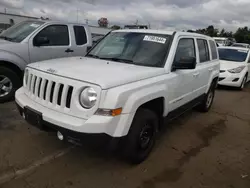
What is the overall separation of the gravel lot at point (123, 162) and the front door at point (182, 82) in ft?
2.28

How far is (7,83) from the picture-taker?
5.61 meters

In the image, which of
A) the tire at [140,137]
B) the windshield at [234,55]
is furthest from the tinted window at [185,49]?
the windshield at [234,55]

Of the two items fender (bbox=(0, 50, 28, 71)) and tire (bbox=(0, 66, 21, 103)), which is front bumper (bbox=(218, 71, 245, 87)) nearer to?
fender (bbox=(0, 50, 28, 71))

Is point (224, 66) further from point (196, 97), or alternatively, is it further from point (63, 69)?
point (63, 69)

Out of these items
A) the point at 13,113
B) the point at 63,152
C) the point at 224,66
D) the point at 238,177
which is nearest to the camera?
the point at 238,177

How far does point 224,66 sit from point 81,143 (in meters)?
7.71

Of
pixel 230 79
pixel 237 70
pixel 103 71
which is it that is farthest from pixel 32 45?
pixel 237 70

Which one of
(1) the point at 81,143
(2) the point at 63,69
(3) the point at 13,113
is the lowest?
(3) the point at 13,113

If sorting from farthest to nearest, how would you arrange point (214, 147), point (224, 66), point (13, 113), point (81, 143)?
point (224, 66) → point (13, 113) → point (214, 147) → point (81, 143)

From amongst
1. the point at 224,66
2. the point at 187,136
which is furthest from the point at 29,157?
the point at 224,66

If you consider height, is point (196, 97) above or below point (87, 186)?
above

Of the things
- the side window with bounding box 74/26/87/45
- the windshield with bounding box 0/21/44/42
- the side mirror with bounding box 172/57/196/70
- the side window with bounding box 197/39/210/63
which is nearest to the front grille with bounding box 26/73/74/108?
the side mirror with bounding box 172/57/196/70

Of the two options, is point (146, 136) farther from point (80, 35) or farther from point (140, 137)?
point (80, 35)

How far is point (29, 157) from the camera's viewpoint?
3424 mm
